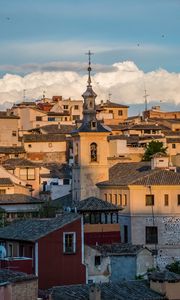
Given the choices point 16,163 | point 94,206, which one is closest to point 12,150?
point 16,163

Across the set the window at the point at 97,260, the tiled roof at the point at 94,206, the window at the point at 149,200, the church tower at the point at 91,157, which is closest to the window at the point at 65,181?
the church tower at the point at 91,157

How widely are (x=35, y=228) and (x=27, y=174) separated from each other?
37585 millimetres

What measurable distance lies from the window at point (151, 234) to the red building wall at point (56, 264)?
18.8 meters

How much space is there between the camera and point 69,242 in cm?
3388

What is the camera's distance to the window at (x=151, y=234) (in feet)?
172

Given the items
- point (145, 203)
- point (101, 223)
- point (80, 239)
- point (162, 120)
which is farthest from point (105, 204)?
point (162, 120)

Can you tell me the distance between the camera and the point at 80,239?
3441 centimetres

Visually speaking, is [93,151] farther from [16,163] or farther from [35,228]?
[35,228]

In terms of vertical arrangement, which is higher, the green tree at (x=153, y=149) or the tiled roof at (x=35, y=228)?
the green tree at (x=153, y=149)

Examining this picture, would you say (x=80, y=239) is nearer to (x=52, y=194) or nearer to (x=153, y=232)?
(x=153, y=232)

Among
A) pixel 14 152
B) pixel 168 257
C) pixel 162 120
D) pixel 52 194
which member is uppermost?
pixel 162 120

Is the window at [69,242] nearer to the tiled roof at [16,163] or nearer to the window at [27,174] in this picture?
the tiled roof at [16,163]

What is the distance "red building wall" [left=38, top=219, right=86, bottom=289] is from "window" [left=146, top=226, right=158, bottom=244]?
18.8m

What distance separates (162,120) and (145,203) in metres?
49.4
